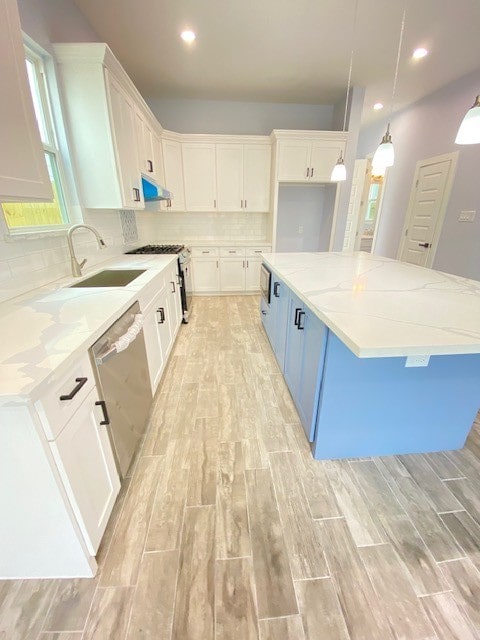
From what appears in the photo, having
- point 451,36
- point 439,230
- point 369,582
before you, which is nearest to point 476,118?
point 451,36

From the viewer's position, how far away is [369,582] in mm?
1016

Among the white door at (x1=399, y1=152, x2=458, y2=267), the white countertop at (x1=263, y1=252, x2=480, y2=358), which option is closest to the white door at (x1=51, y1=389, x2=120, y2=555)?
the white countertop at (x1=263, y1=252, x2=480, y2=358)

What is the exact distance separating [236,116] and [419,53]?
243 centimetres

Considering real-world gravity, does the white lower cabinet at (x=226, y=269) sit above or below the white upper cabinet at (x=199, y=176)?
below

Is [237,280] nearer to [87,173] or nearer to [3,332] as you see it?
[87,173]

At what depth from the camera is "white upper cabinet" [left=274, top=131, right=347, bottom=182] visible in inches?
150

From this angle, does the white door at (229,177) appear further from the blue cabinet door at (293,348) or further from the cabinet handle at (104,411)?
the cabinet handle at (104,411)

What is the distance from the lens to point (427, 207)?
13.5ft

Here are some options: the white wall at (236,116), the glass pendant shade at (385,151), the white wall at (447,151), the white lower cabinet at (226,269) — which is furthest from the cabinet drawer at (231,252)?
the white wall at (447,151)

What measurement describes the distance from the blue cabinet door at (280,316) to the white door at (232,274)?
80.0 inches

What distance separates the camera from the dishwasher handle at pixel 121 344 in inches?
43.0

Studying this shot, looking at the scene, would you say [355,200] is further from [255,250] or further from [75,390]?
[75,390]

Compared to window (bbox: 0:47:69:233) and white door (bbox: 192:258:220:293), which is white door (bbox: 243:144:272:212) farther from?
window (bbox: 0:47:69:233)

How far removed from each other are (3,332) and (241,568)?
1.35 m
